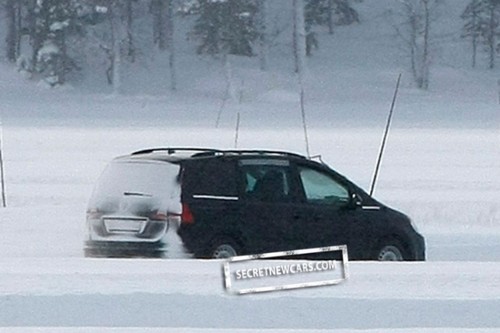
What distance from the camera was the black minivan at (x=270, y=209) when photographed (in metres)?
14.0

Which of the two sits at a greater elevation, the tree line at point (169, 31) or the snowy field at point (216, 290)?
the tree line at point (169, 31)

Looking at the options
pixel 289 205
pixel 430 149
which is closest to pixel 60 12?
pixel 430 149

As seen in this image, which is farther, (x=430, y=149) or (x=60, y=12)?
(x=60, y=12)

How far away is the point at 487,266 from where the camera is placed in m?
12.7

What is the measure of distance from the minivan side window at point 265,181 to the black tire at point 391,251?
→ 1.29m

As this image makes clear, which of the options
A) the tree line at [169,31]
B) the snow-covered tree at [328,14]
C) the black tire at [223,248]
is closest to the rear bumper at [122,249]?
the black tire at [223,248]

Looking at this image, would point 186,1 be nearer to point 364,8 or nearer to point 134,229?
point 364,8

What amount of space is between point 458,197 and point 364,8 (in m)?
58.8

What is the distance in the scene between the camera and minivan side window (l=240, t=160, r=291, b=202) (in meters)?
14.6

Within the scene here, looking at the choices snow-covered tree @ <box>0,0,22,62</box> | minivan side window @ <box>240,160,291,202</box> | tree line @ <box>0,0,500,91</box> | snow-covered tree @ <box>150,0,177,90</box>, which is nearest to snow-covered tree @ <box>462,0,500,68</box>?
tree line @ <box>0,0,500,91</box>

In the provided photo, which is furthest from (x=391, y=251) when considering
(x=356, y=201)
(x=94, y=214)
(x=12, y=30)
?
(x=12, y=30)

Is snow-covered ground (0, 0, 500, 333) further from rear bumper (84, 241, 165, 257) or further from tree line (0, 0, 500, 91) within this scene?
tree line (0, 0, 500, 91)

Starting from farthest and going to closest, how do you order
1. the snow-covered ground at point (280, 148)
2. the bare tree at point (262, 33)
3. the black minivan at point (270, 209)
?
the bare tree at point (262, 33), the black minivan at point (270, 209), the snow-covered ground at point (280, 148)

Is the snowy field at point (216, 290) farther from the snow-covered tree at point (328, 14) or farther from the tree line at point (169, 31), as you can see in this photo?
the snow-covered tree at point (328, 14)
